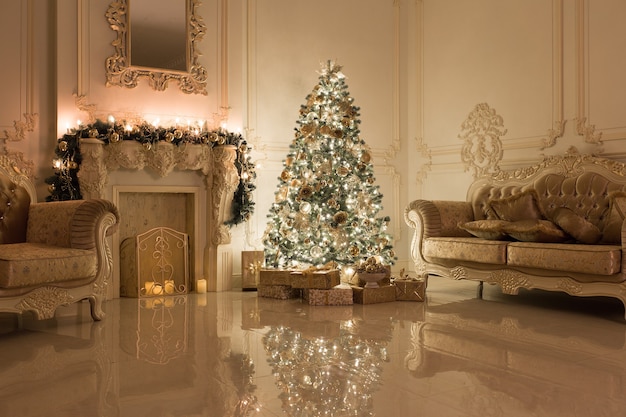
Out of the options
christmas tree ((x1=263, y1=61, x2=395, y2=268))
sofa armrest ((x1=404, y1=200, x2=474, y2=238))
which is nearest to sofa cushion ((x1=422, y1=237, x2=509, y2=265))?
sofa armrest ((x1=404, y1=200, x2=474, y2=238))

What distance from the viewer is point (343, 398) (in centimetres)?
245

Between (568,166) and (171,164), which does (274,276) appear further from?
(568,166)

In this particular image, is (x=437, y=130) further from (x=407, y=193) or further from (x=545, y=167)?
(x=545, y=167)

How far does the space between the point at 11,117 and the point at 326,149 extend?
2.94 metres

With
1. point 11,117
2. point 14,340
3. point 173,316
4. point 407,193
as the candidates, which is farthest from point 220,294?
point 407,193

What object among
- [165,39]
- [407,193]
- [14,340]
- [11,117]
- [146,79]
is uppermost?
[165,39]

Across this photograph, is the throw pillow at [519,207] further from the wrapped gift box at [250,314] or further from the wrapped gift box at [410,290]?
the wrapped gift box at [250,314]

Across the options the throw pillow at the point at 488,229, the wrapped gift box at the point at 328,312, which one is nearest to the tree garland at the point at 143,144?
the wrapped gift box at the point at 328,312

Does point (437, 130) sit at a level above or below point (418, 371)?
above

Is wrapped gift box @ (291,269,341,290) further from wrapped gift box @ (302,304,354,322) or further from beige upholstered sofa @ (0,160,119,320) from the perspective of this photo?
beige upholstered sofa @ (0,160,119,320)

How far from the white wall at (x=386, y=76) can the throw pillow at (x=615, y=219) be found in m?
0.73

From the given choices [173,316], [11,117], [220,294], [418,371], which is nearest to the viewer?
[418,371]

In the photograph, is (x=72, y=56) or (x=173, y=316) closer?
(x=173, y=316)

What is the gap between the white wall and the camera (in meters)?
5.31
